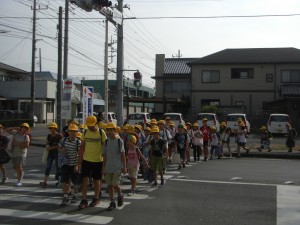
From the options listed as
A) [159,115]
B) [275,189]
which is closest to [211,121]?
[159,115]

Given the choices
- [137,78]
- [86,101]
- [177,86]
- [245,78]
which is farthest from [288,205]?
[177,86]

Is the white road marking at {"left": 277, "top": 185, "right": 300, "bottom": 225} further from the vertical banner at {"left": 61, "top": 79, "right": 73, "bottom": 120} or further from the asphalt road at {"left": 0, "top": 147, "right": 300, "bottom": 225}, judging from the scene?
the vertical banner at {"left": 61, "top": 79, "right": 73, "bottom": 120}

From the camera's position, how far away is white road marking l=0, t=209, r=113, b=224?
7.52 metres

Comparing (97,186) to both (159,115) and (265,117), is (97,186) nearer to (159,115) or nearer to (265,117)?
(159,115)

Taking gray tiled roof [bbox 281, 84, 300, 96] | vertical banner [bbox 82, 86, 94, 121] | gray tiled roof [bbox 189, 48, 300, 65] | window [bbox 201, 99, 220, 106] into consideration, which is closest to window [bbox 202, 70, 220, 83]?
gray tiled roof [bbox 189, 48, 300, 65]

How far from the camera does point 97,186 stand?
8.59m

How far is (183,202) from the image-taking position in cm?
910

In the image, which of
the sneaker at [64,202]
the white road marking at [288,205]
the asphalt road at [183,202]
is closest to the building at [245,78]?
the asphalt road at [183,202]

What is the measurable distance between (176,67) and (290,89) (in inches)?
589

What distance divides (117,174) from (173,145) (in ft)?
23.9

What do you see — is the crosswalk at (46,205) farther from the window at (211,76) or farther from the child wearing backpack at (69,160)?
the window at (211,76)

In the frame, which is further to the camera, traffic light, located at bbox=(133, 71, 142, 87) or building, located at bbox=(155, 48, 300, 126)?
building, located at bbox=(155, 48, 300, 126)

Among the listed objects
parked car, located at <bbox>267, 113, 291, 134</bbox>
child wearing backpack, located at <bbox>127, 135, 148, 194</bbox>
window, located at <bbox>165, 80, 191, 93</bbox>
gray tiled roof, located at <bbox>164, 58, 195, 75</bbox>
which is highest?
gray tiled roof, located at <bbox>164, 58, 195, 75</bbox>

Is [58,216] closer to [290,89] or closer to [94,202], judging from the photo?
[94,202]
